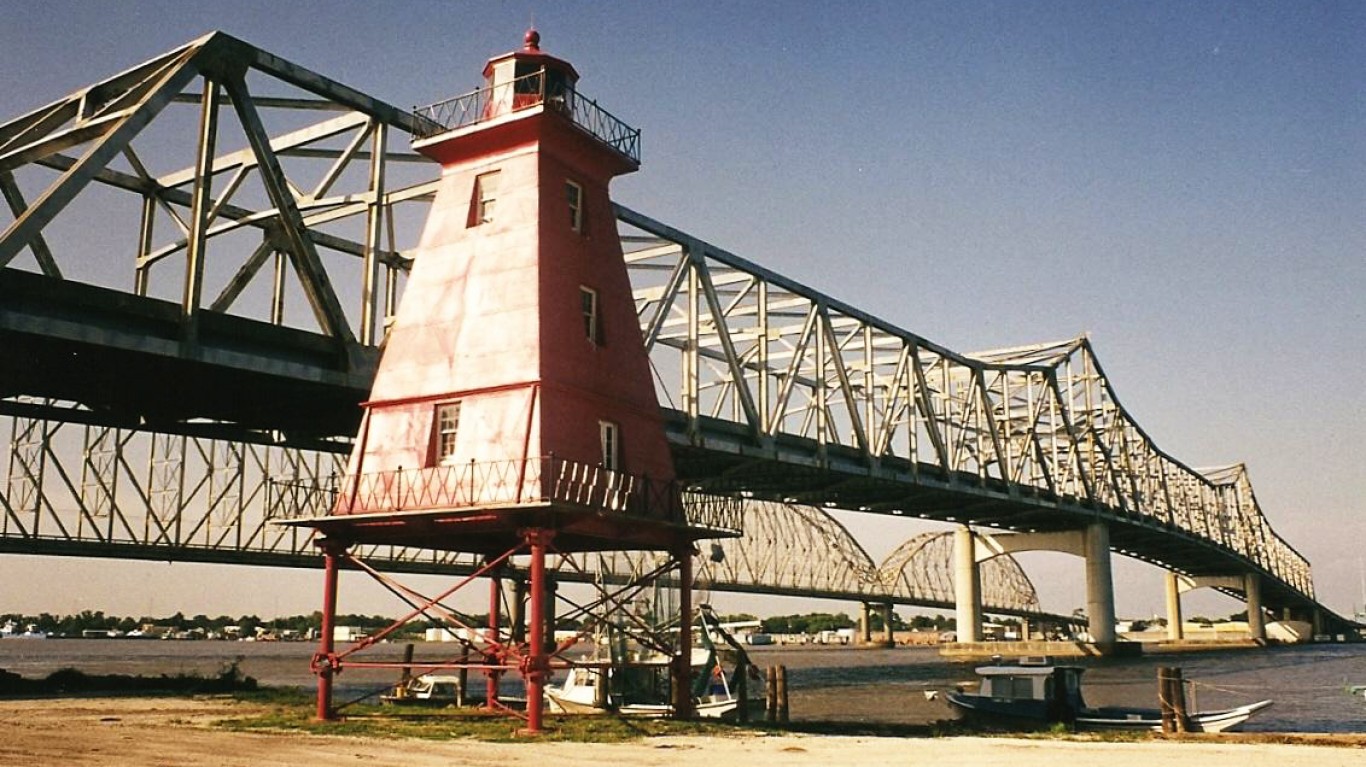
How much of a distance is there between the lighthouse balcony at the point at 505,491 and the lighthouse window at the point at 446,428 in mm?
550

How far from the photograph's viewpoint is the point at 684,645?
128ft

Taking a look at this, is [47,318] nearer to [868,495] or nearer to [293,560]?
[868,495]

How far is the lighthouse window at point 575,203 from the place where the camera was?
3778 cm

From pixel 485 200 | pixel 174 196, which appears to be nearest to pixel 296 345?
pixel 485 200

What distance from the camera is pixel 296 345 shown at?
39562mm

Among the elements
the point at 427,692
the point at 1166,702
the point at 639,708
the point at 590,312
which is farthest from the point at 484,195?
the point at 1166,702

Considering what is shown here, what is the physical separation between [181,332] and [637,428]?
13337mm

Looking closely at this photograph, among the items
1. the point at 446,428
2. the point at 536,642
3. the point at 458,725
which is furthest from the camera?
the point at 446,428

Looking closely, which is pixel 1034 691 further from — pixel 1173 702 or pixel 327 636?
pixel 327 636

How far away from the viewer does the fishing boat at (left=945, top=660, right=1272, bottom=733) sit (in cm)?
4516

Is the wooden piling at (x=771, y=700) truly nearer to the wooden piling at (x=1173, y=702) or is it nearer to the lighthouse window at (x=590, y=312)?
the wooden piling at (x=1173, y=702)

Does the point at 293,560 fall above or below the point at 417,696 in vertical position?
above

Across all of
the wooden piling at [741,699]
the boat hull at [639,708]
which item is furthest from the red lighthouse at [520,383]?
the wooden piling at [741,699]

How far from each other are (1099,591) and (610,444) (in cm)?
9934
